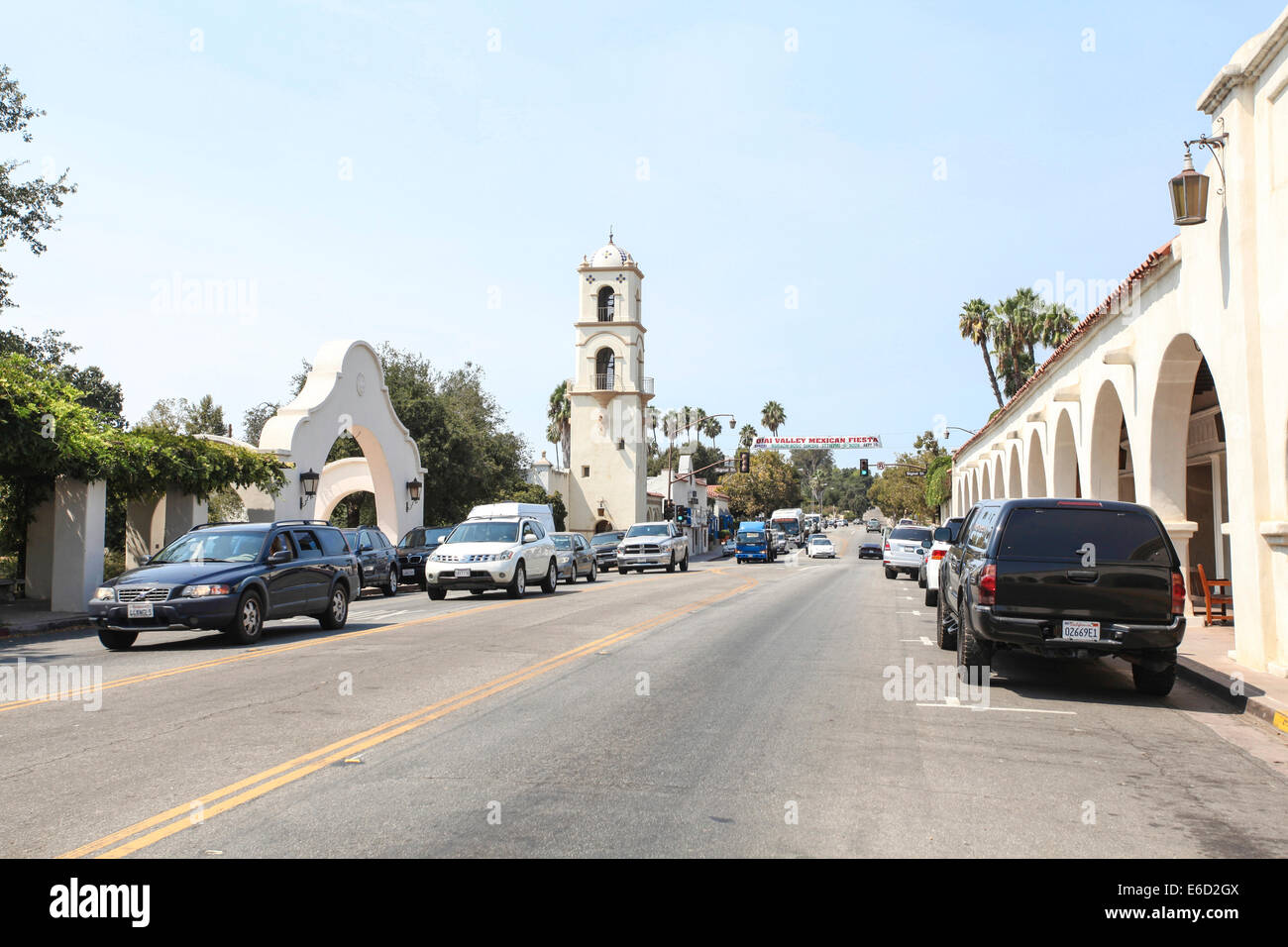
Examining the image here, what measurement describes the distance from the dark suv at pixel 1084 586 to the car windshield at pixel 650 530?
1215 inches

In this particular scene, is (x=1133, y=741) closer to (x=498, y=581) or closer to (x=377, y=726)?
(x=377, y=726)

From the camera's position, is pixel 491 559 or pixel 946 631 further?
pixel 491 559

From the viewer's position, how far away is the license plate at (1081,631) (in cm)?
1013

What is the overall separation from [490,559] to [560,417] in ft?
204

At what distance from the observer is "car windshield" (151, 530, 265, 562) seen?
48.7 ft

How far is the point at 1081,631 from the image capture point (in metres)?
10.2

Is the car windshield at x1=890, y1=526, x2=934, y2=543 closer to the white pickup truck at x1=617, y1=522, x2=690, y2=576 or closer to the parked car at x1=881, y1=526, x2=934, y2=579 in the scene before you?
the parked car at x1=881, y1=526, x2=934, y2=579

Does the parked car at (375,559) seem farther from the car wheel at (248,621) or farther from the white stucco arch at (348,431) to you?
the car wheel at (248,621)

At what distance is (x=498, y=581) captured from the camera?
2269 centimetres

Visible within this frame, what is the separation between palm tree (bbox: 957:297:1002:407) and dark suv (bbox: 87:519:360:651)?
144ft

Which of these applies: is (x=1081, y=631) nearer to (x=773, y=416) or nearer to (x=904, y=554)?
(x=904, y=554)

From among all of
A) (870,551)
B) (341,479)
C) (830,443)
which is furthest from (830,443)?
(341,479)

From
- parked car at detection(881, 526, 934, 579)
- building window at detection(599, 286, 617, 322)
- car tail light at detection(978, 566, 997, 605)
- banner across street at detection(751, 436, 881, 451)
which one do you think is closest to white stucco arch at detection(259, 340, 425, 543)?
parked car at detection(881, 526, 934, 579)

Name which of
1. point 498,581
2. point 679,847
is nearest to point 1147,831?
point 679,847
